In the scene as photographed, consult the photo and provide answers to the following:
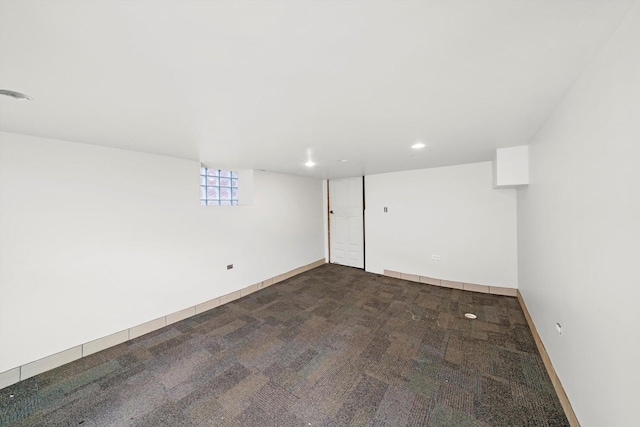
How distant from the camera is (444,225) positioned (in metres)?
3.98

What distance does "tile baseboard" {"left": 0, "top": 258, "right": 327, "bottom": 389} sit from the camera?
197 cm

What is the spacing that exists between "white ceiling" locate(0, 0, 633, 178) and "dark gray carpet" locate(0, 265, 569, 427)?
7.21ft

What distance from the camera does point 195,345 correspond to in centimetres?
246

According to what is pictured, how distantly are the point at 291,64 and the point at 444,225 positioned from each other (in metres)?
3.90

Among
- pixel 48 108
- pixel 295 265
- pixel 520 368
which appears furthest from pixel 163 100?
pixel 295 265

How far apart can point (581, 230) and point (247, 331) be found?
3.16 metres

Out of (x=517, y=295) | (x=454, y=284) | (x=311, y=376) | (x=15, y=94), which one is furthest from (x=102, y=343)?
(x=517, y=295)

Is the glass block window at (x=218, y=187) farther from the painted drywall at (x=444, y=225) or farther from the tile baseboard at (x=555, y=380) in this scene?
the tile baseboard at (x=555, y=380)

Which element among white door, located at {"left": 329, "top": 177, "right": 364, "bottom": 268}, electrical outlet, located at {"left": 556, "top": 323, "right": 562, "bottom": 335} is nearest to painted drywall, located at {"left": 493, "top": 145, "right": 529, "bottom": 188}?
electrical outlet, located at {"left": 556, "top": 323, "right": 562, "bottom": 335}

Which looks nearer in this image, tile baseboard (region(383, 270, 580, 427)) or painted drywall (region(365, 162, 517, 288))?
tile baseboard (region(383, 270, 580, 427))

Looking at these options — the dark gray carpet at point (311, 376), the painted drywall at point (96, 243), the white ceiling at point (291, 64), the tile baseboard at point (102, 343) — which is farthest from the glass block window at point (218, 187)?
the dark gray carpet at point (311, 376)

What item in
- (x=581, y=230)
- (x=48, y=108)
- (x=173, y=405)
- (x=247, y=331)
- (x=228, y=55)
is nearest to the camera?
(x=228, y=55)

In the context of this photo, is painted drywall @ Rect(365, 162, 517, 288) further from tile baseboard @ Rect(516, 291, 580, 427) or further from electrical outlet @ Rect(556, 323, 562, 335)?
electrical outlet @ Rect(556, 323, 562, 335)

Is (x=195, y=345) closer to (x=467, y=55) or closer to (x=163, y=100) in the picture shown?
(x=163, y=100)
